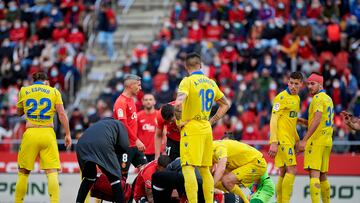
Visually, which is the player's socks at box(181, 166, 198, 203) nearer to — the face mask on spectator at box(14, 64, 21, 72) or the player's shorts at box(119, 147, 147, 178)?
the player's shorts at box(119, 147, 147, 178)

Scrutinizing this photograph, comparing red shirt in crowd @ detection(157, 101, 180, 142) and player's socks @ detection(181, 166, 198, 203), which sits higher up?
red shirt in crowd @ detection(157, 101, 180, 142)

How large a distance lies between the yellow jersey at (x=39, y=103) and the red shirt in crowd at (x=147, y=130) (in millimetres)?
3259

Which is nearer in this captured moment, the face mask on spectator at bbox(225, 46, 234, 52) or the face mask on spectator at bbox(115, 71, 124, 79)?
the face mask on spectator at bbox(225, 46, 234, 52)

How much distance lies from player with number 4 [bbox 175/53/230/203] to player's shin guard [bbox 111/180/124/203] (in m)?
1.25

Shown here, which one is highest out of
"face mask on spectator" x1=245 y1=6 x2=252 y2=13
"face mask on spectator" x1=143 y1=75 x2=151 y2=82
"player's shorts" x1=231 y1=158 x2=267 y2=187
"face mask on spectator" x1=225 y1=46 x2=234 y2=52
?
"face mask on spectator" x1=245 y1=6 x2=252 y2=13

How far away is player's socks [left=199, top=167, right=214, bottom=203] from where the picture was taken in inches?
651

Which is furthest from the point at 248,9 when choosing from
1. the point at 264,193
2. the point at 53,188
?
the point at 53,188

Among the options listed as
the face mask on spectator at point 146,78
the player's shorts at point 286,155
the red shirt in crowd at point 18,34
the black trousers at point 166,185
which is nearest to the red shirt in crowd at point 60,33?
the red shirt in crowd at point 18,34

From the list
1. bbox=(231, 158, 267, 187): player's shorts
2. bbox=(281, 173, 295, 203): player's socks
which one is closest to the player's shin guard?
bbox=(231, 158, 267, 187): player's shorts

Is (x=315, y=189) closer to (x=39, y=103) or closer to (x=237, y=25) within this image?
(x=39, y=103)

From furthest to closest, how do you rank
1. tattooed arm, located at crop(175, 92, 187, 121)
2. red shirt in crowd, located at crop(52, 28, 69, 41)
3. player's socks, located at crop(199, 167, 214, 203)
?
red shirt in crowd, located at crop(52, 28, 69, 41) → player's socks, located at crop(199, 167, 214, 203) → tattooed arm, located at crop(175, 92, 187, 121)

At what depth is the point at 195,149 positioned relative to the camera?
16516mm

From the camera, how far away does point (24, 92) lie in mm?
18078

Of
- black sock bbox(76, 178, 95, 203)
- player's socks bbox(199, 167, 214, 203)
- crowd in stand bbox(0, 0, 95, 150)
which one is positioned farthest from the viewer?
crowd in stand bbox(0, 0, 95, 150)
